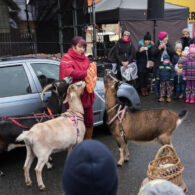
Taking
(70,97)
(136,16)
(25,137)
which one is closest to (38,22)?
(136,16)

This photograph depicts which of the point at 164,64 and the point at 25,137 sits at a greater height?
the point at 164,64

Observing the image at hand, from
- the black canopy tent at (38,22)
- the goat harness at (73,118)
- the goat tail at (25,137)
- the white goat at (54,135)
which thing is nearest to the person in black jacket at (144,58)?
the black canopy tent at (38,22)

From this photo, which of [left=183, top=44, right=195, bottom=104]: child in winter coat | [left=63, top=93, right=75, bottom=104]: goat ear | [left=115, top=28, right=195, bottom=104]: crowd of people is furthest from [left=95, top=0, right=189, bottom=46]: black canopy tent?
[left=63, top=93, right=75, bottom=104]: goat ear

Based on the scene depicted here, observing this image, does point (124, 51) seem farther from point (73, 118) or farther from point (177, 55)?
point (73, 118)

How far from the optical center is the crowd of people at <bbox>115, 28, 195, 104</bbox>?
8.02m

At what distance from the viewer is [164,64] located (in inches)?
317

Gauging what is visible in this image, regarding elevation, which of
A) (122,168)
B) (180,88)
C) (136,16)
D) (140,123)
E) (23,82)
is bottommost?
(122,168)

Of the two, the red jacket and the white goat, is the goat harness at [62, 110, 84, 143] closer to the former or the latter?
the white goat

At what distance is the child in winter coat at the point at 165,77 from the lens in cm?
804

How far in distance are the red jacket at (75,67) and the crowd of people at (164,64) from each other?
4.68 m

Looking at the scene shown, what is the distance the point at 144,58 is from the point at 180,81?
1545 mm

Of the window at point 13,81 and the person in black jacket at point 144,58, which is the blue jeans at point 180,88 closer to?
the person in black jacket at point 144,58

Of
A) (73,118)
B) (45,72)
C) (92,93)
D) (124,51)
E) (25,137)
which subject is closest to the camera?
(25,137)

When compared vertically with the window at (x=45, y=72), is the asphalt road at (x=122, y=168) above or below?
below
